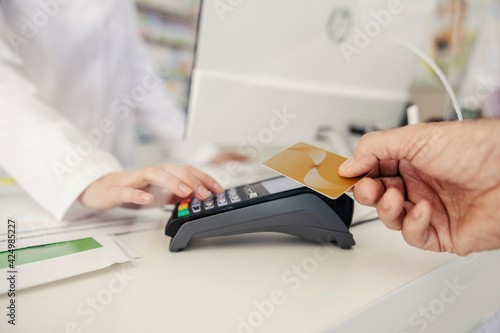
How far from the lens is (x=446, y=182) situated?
45 centimetres

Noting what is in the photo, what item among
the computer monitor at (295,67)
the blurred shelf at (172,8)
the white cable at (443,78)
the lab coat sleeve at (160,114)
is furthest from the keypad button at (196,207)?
the blurred shelf at (172,8)

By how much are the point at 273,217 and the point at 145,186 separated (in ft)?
0.81

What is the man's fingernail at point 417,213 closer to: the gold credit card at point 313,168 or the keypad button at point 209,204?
the gold credit card at point 313,168

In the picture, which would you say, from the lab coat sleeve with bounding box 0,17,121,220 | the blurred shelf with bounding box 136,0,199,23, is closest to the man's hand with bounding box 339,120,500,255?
the lab coat sleeve with bounding box 0,17,121,220

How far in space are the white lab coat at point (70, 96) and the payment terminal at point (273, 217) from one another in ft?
0.75

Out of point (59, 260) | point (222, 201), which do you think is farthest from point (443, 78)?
point (59, 260)

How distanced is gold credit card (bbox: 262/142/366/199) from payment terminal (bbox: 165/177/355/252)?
0.10 ft

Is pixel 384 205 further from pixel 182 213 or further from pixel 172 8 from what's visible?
pixel 172 8

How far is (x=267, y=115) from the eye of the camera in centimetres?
74

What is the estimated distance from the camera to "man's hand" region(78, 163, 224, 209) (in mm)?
513

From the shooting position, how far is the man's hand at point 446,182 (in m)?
0.38

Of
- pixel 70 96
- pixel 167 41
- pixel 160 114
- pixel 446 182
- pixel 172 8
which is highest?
pixel 172 8

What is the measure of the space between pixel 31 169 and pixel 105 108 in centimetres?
61

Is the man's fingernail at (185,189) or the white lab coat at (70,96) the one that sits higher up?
the white lab coat at (70,96)
